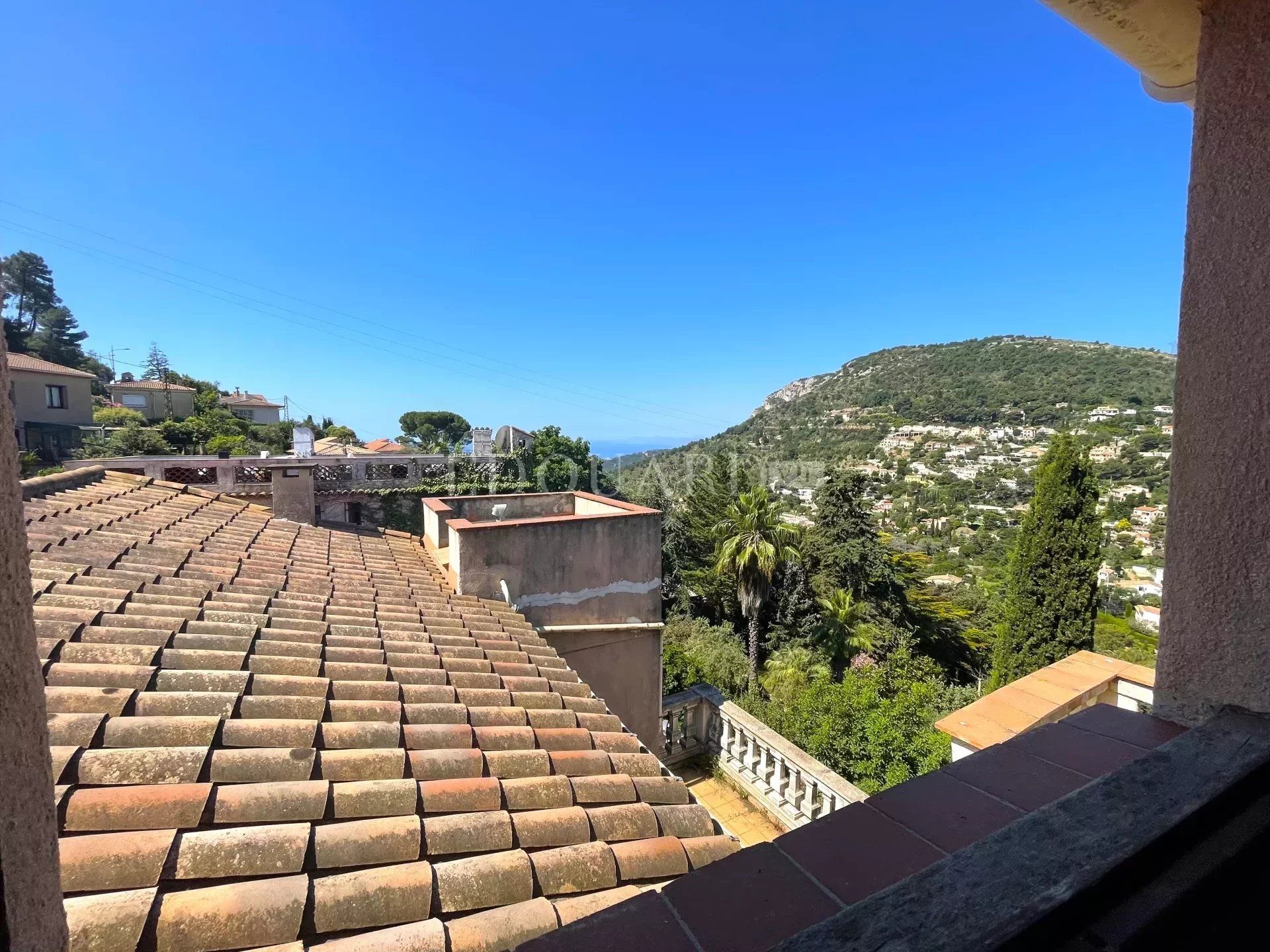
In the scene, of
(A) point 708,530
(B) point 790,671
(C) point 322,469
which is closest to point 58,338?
(C) point 322,469

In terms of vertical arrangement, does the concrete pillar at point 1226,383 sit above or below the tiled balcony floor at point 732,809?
above

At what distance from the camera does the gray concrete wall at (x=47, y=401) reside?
79.2 feet

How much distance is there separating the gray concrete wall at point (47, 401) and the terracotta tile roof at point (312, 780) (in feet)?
96.0

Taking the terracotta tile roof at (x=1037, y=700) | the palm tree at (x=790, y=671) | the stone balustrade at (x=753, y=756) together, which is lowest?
the palm tree at (x=790, y=671)

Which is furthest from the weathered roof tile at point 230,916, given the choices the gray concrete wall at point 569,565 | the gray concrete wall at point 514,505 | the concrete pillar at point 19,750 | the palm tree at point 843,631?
the palm tree at point 843,631

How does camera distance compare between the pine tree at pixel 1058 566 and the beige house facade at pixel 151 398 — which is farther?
the beige house facade at pixel 151 398

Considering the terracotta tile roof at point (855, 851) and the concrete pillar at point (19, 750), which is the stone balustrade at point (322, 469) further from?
the terracotta tile roof at point (855, 851)

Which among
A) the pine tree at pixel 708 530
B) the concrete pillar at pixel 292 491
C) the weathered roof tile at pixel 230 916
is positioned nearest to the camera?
the weathered roof tile at pixel 230 916

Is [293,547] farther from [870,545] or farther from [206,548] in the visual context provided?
[870,545]

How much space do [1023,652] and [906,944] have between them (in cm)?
1772

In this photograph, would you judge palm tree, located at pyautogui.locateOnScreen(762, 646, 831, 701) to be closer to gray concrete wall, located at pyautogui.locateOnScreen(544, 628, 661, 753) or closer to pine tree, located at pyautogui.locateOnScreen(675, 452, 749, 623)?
pine tree, located at pyautogui.locateOnScreen(675, 452, 749, 623)

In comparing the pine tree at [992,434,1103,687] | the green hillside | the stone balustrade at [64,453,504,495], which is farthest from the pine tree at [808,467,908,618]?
the green hillside

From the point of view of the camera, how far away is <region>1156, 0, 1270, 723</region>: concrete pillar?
1.41m

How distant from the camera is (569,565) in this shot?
6.70m
